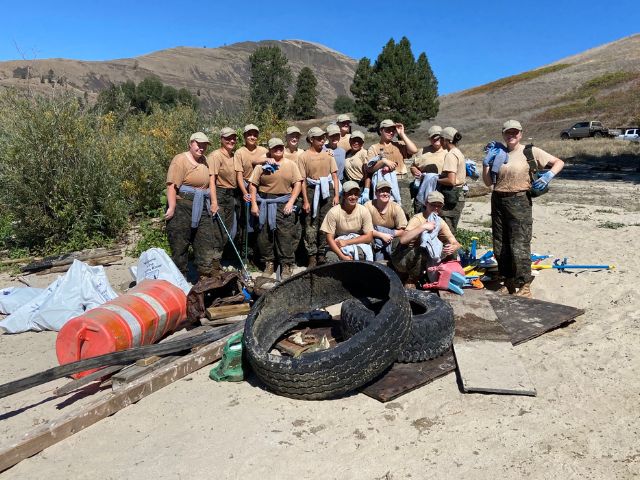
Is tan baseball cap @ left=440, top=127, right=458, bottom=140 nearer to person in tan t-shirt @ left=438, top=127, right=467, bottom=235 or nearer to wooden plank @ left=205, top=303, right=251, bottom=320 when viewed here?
person in tan t-shirt @ left=438, top=127, right=467, bottom=235

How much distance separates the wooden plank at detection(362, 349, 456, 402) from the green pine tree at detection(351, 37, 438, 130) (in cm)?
4043

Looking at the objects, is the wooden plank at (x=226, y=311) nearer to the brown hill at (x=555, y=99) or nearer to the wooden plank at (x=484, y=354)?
the wooden plank at (x=484, y=354)

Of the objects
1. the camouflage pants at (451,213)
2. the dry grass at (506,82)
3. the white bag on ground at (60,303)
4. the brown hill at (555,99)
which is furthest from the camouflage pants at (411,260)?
the dry grass at (506,82)

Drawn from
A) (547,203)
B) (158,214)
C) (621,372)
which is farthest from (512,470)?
(547,203)

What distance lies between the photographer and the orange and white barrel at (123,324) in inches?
171

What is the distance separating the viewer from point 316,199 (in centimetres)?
688

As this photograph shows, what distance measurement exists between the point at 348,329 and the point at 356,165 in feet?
10.5

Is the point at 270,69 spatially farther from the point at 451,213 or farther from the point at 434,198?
the point at 434,198

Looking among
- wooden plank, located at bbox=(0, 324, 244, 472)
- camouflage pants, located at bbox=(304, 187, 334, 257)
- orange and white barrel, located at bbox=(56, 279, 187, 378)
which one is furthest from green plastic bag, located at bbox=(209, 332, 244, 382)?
camouflage pants, located at bbox=(304, 187, 334, 257)

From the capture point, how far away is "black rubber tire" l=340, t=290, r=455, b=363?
13.8 ft

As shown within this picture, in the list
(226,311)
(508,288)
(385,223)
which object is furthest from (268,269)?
(508,288)

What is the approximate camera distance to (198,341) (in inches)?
183

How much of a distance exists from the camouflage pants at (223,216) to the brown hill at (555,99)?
105 feet

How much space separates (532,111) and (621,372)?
1805 inches
